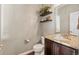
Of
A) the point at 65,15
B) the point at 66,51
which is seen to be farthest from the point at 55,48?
the point at 65,15

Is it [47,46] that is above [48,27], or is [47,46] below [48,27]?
below

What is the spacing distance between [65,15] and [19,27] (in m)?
0.51

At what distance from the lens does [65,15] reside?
1.76 m

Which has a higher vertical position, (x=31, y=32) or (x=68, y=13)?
(x=68, y=13)

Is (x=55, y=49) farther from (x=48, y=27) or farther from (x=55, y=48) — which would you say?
(x=48, y=27)

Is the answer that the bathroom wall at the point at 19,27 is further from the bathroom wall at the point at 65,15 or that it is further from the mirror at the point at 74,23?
the mirror at the point at 74,23

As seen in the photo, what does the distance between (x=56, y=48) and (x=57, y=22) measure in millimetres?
280

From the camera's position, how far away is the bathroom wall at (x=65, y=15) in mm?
1748

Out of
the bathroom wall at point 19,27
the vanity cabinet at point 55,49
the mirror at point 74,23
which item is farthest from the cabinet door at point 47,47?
the mirror at point 74,23

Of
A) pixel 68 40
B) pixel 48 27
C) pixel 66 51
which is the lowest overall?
pixel 66 51
